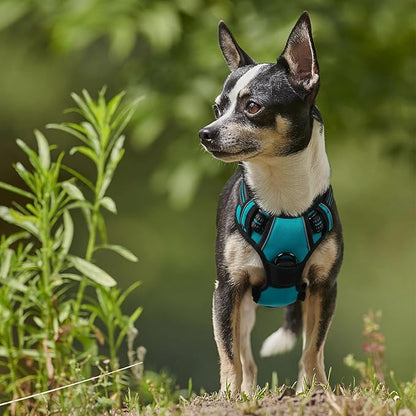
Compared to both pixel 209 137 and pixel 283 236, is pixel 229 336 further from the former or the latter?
pixel 209 137

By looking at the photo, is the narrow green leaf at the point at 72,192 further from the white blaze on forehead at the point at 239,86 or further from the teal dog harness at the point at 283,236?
the white blaze on forehead at the point at 239,86

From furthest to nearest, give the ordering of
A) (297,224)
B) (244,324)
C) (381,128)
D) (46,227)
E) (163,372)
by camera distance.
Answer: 1. (381,128)
2. (163,372)
3. (46,227)
4. (244,324)
5. (297,224)

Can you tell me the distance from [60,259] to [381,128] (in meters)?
2.94

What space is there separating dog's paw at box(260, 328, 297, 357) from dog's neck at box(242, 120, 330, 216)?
811 millimetres

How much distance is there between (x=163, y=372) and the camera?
395 centimetres

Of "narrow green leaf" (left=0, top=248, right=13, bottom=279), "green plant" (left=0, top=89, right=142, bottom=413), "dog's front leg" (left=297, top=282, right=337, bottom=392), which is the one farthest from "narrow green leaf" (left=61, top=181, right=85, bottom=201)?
"dog's front leg" (left=297, top=282, right=337, bottom=392)

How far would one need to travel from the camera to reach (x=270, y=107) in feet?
9.08

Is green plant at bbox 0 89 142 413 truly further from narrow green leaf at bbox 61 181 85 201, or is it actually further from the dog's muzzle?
the dog's muzzle

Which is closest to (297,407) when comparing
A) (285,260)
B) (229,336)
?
(229,336)

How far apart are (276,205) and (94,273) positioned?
3.33 feet

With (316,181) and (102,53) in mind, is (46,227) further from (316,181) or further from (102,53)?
(102,53)

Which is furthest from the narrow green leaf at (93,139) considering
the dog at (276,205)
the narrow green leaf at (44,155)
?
the dog at (276,205)

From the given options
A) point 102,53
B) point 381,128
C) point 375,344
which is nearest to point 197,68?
point 381,128

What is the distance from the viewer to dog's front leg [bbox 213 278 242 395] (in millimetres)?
2922
